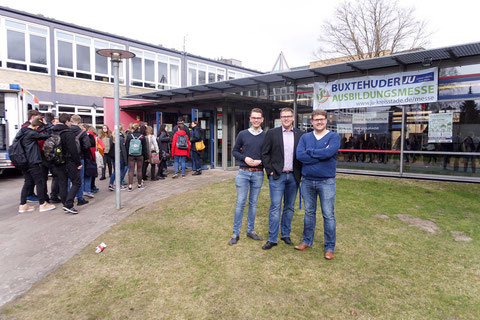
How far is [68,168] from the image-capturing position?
5945 mm

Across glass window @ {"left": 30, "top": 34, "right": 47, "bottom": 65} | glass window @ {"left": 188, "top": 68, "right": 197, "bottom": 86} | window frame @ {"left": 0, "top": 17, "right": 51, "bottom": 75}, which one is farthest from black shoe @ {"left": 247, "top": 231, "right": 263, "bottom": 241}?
glass window @ {"left": 188, "top": 68, "right": 197, "bottom": 86}

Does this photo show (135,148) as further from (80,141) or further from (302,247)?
(302,247)

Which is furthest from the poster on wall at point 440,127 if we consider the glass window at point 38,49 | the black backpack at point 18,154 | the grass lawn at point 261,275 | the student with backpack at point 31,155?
the glass window at point 38,49

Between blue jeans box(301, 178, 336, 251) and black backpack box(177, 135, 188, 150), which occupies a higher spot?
black backpack box(177, 135, 188, 150)

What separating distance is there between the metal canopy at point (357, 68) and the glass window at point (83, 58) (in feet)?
28.7

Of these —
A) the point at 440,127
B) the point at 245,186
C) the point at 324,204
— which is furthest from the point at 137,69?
the point at 324,204

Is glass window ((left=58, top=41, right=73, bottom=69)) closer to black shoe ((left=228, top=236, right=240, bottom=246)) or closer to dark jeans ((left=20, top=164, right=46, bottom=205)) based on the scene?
dark jeans ((left=20, top=164, right=46, bottom=205))

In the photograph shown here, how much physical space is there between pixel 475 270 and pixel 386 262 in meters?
0.97

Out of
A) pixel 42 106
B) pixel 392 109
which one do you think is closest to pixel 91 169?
pixel 392 109

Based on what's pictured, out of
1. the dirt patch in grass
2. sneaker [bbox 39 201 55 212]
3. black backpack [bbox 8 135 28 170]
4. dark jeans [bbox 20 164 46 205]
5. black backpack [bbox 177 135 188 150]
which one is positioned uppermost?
black backpack [bbox 177 135 188 150]

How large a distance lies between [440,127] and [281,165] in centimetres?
754

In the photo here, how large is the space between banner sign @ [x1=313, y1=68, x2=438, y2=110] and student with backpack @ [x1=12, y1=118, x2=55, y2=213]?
335 inches

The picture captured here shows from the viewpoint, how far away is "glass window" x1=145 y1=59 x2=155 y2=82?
2195 cm

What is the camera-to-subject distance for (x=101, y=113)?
19.4m
